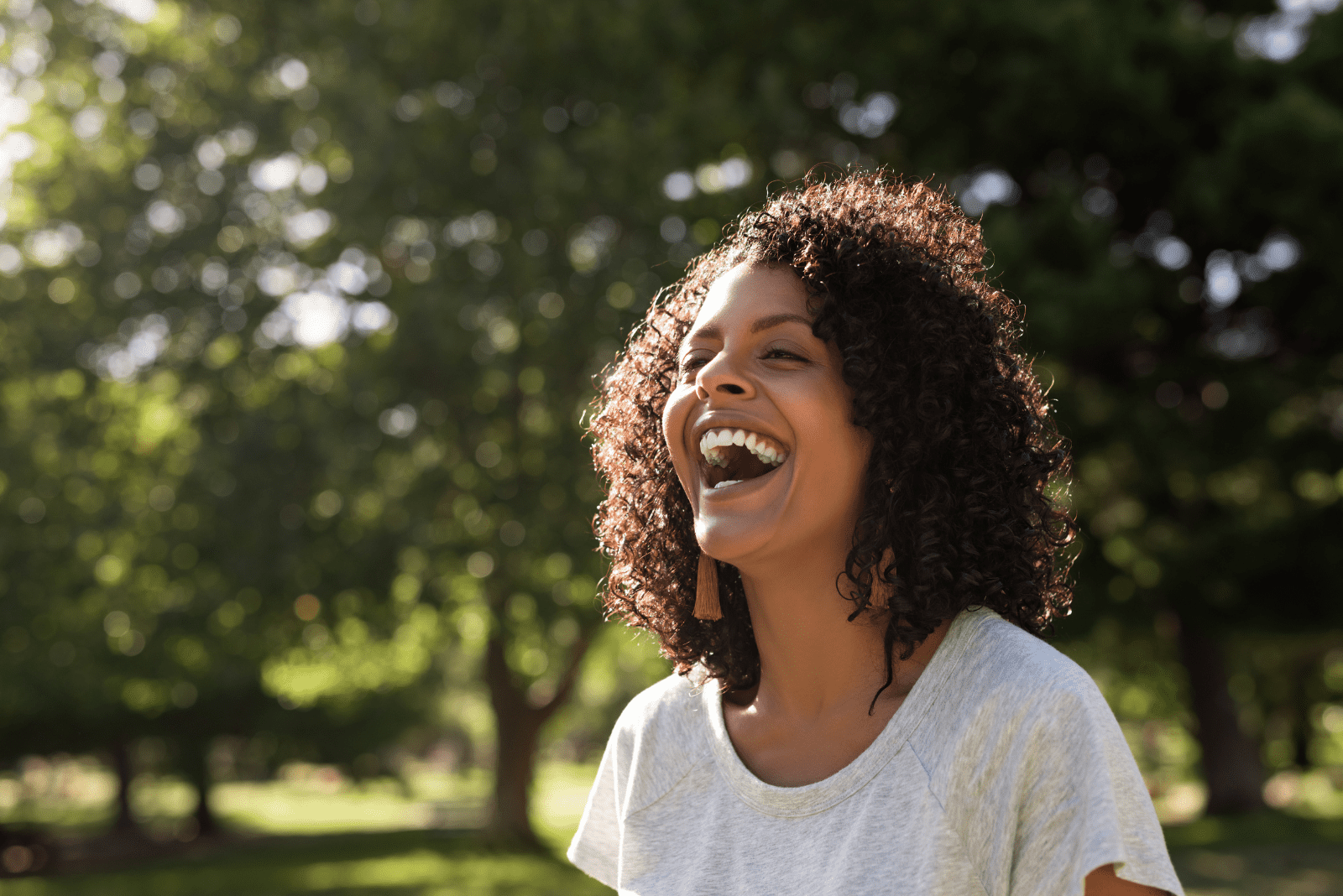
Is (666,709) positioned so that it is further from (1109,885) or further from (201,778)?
(201,778)

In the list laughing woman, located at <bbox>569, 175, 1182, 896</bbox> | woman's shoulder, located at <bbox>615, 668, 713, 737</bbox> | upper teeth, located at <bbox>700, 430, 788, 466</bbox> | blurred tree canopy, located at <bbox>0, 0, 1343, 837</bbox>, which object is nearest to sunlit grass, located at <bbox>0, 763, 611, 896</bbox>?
blurred tree canopy, located at <bbox>0, 0, 1343, 837</bbox>

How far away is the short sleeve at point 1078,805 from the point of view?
156 centimetres

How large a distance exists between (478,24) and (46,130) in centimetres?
561

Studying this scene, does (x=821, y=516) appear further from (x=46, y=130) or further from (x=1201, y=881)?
(x=46, y=130)

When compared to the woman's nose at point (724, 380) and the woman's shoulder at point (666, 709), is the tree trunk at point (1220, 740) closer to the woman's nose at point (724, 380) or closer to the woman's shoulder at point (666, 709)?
the woman's shoulder at point (666, 709)

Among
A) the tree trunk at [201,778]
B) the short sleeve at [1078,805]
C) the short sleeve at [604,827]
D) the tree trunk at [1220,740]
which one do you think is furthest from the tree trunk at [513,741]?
the short sleeve at [1078,805]

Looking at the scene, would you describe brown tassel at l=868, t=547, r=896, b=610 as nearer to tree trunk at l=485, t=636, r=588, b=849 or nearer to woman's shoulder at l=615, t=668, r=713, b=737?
woman's shoulder at l=615, t=668, r=713, b=737

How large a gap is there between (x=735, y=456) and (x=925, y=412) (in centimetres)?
33

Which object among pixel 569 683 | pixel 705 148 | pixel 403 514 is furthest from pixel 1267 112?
pixel 569 683

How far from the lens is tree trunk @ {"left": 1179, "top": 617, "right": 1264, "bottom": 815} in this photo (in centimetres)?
1833

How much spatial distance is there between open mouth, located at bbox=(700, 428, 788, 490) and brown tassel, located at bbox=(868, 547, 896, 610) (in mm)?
243

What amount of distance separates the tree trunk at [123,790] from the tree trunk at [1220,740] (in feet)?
85.8

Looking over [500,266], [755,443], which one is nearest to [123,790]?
[500,266]

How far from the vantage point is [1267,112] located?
430 inches
